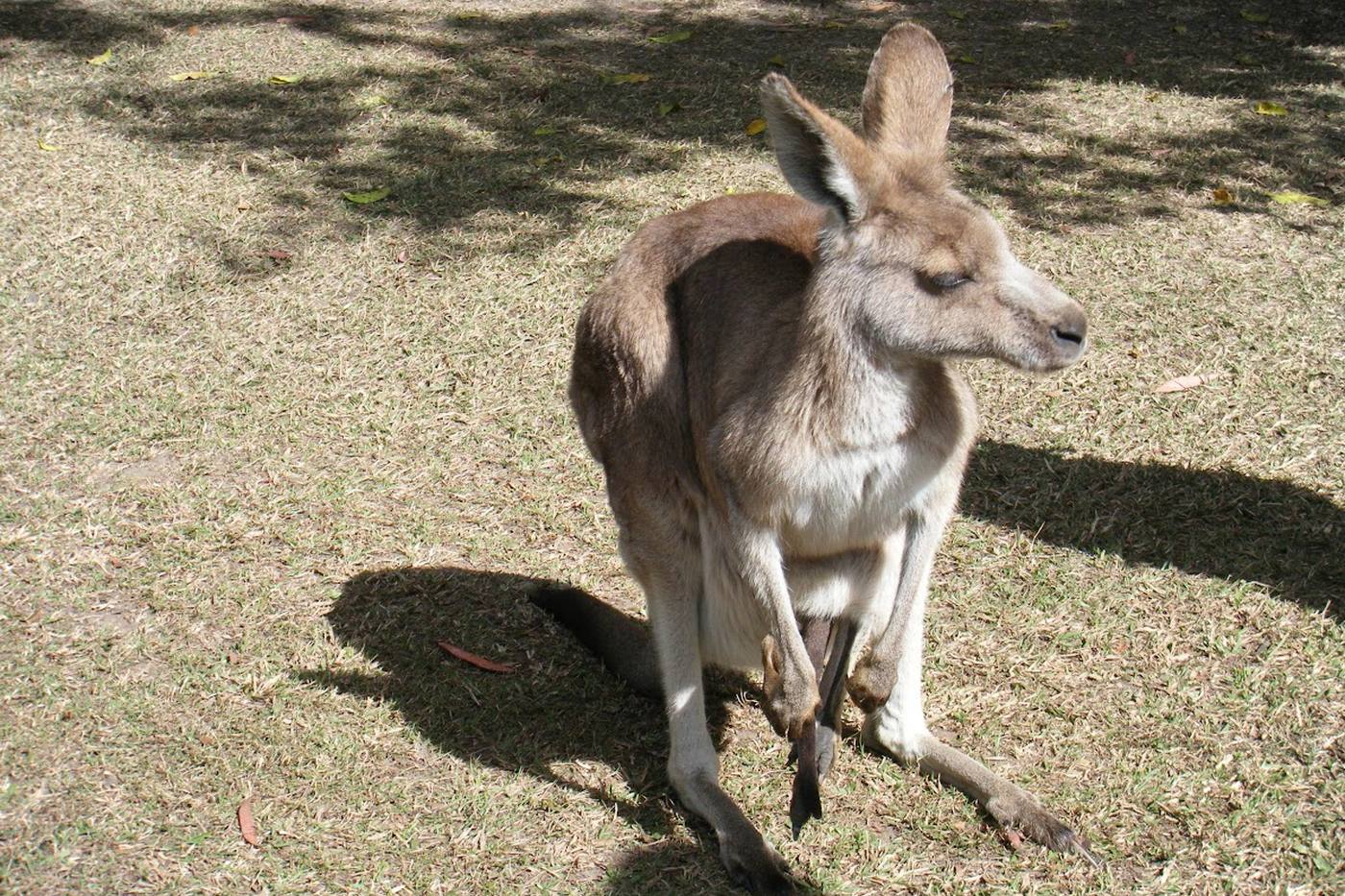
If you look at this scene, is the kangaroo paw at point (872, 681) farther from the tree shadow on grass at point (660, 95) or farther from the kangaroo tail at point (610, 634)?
the tree shadow on grass at point (660, 95)

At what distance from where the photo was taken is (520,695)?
328 cm

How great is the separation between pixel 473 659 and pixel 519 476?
80 centimetres

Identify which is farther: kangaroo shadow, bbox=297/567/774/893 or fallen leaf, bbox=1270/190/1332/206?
Result: fallen leaf, bbox=1270/190/1332/206

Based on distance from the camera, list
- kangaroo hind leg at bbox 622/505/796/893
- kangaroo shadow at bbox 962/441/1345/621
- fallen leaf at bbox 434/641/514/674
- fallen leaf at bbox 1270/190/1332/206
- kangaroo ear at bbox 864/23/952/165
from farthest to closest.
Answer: fallen leaf at bbox 1270/190/1332/206 < kangaroo shadow at bbox 962/441/1345/621 < fallen leaf at bbox 434/641/514/674 < kangaroo hind leg at bbox 622/505/796/893 < kangaroo ear at bbox 864/23/952/165

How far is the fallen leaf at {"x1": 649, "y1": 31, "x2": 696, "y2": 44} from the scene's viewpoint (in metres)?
6.73

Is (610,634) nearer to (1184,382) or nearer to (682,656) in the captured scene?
(682,656)

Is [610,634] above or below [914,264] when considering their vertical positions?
below

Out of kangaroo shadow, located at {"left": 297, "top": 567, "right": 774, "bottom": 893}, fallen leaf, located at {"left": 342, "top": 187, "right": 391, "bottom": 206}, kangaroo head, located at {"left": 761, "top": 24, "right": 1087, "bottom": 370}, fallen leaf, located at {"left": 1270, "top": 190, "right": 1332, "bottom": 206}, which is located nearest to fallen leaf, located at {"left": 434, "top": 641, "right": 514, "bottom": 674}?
kangaroo shadow, located at {"left": 297, "top": 567, "right": 774, "bottom": 893}

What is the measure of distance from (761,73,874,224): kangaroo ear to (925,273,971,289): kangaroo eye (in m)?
0.19

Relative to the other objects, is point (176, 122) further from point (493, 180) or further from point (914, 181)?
point (914, 181)

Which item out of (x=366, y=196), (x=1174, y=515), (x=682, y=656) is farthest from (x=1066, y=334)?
(x=366, y=196)

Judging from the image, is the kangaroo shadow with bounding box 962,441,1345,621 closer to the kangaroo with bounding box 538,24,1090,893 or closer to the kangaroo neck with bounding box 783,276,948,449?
the kangaroo with bounding box 538,24,1090,893

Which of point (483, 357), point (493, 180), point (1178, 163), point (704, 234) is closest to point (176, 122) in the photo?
point (493, 180)

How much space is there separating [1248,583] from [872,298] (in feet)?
5.42
